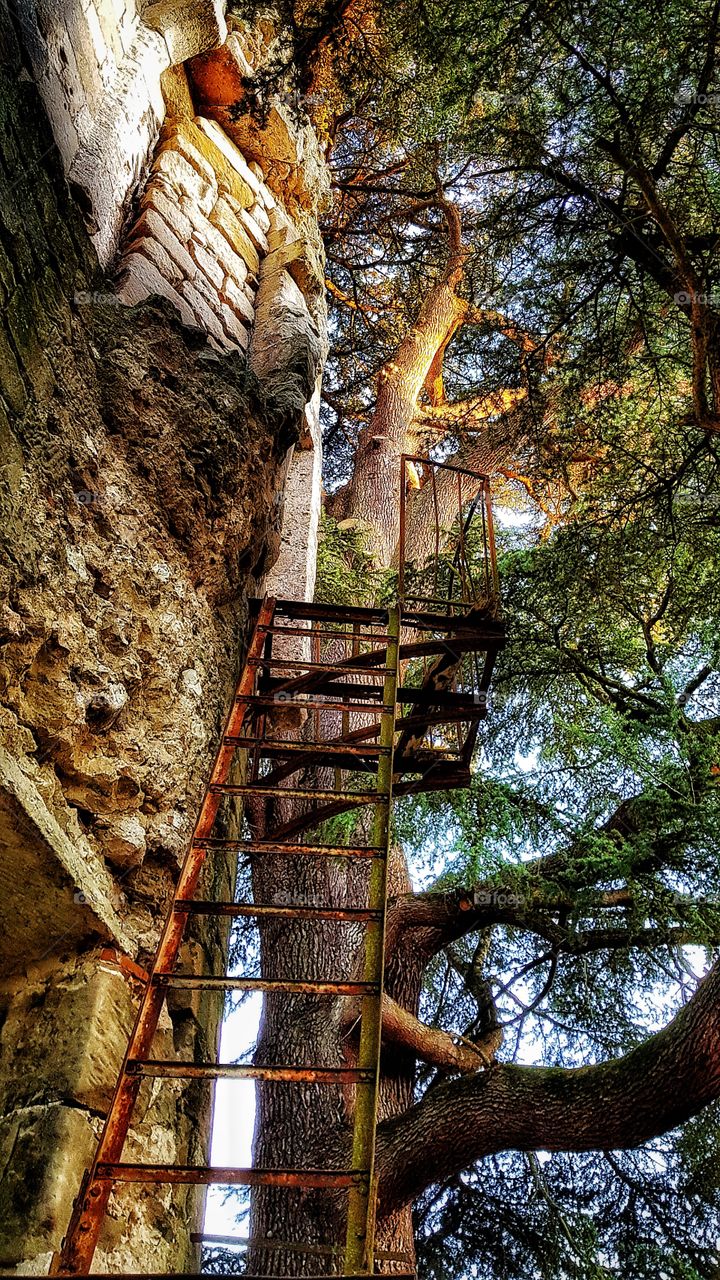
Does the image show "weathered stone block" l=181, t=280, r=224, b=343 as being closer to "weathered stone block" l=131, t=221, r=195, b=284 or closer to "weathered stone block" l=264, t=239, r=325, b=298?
"weathered stone block" l=131, t=221, r=195, b=284

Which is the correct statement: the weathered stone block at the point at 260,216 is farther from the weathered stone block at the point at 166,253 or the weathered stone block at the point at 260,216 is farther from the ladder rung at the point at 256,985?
the ladder rung at the point at 256,985

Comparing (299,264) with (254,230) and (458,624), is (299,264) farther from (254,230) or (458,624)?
(458,624)

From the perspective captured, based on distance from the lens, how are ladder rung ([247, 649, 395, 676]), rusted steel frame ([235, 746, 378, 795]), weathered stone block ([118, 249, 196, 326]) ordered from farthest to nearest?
rusted steel frame ([235, 746, 378, 795]) < weathered stone block ([118, 249, 196, 326]) < ladder rung ([247, 649, 395, 676])

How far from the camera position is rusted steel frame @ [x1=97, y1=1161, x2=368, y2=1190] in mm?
2109

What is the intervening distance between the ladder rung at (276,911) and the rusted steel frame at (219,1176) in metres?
0.70

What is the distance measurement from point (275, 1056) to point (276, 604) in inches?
118

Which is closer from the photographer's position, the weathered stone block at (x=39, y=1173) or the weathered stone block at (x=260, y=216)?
the weathered stone block at (x=39, y=1173)

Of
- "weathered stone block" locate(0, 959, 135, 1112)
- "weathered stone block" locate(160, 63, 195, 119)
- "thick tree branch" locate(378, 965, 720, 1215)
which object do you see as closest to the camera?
"weathered stone block" locate(0, 959, 135, 1112)

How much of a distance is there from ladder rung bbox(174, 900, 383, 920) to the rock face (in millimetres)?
237

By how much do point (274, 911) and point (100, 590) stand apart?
1.21 m

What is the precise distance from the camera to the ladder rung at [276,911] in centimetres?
274

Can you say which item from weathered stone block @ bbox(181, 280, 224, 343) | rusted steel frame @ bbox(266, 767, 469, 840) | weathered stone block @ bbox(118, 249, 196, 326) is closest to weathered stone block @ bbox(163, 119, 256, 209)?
weathered stone block @ bbox(181, 280, 224, 343)

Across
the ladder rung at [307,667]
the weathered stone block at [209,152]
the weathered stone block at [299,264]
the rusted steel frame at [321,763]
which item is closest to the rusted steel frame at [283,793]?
the ladder rung at [307,667]

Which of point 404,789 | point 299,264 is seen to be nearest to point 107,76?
point 299,264
